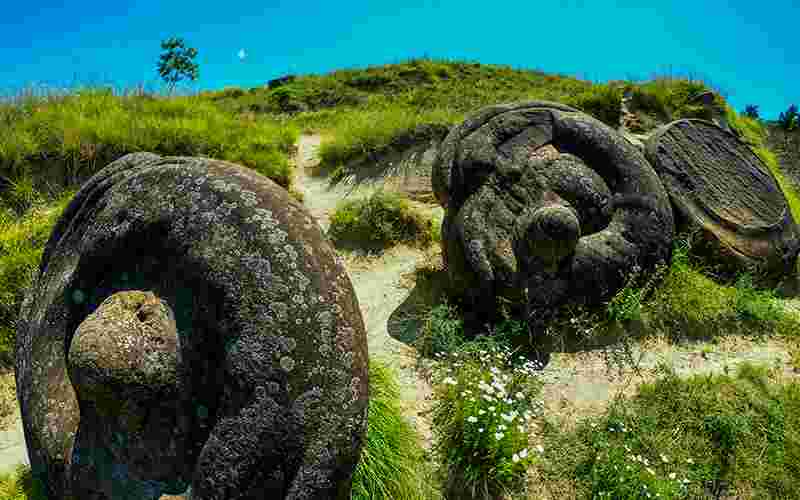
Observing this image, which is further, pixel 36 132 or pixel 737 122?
pixel 737 122

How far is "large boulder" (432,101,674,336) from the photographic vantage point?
183 inches

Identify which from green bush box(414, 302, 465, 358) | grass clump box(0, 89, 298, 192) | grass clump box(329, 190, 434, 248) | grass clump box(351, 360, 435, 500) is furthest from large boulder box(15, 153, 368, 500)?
grass clump box(0, 89, 298, 192)

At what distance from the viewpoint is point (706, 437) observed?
3801 millimetres

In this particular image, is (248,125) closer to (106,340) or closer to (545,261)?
(545,261)

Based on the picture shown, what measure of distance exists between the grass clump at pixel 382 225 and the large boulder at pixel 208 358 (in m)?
4.68

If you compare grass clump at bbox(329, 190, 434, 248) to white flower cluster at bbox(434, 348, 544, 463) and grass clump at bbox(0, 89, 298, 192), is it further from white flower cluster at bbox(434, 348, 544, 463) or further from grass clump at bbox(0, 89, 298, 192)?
white flower cluster at bbox(434, 348, 544, 463)

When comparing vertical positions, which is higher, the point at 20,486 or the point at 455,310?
the point at 455,310

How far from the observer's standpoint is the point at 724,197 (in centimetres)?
613

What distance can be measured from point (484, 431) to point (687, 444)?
164 cm

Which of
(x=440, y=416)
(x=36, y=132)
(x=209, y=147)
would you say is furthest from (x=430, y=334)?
(x=36, y=132)

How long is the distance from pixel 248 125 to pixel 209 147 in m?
1.69

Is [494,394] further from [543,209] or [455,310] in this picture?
[543,209]

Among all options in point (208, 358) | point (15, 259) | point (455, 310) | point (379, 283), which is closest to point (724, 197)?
point (455, 310)

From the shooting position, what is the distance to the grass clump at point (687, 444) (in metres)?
3.40
